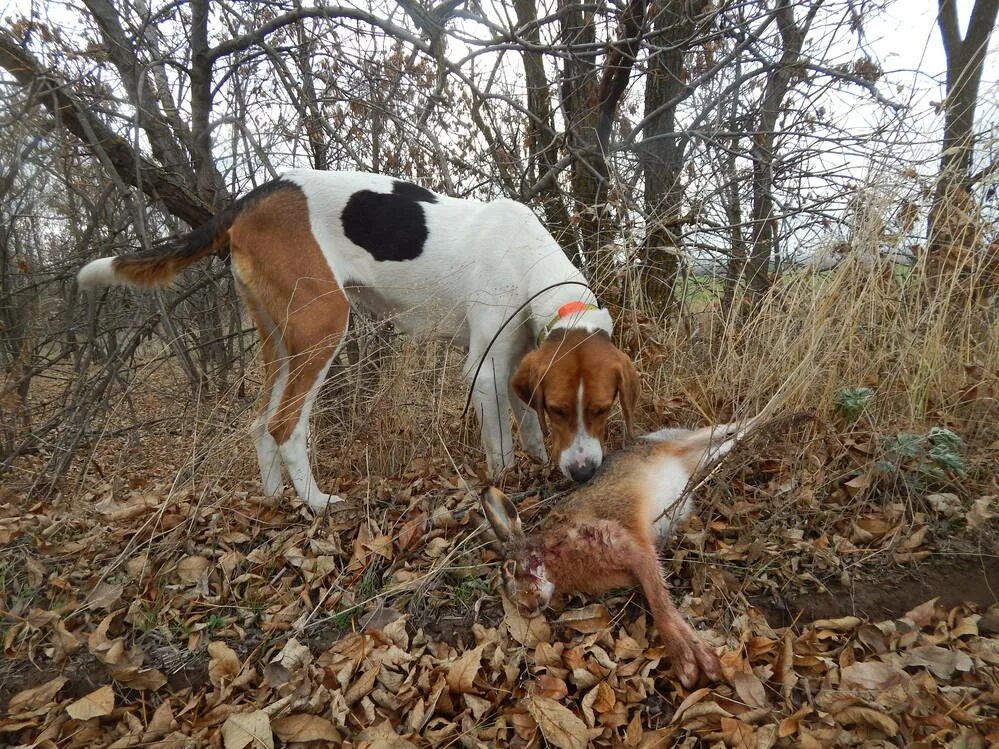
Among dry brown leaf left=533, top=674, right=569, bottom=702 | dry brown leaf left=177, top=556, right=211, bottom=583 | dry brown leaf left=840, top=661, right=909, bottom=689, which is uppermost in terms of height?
dry brown leaf left=177, top=556, right=211, bottom=583

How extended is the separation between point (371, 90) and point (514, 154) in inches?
45.5

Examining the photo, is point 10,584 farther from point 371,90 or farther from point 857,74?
point 857,74

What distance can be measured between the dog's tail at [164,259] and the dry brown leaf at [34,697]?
1.86 m

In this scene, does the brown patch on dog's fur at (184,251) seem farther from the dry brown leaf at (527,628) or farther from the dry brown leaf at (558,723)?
the dry brown leaf at (558,723)

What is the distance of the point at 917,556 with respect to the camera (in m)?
2.03

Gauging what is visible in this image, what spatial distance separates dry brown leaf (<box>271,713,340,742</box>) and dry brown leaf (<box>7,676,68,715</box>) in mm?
768

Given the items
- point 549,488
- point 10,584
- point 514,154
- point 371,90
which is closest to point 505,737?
point 549,488

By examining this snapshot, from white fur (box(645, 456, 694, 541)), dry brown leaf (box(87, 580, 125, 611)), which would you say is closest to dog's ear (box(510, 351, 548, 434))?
white fur (box(645, 456, 694, 541))

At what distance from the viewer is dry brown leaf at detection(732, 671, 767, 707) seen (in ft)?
5.08

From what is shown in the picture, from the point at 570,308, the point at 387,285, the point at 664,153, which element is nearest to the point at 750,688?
the point at 570,308

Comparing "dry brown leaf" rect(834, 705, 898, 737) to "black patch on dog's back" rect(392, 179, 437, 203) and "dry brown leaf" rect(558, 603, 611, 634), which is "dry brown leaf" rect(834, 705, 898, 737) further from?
"black patch on dog's back" rect(392, 179, 437, 203)

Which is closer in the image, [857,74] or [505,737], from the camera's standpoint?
[505,737]

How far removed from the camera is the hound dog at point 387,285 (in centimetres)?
271

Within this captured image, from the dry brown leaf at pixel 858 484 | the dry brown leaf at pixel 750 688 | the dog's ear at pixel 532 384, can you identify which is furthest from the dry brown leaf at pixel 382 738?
the dry brown leaf at pixel 858 484
